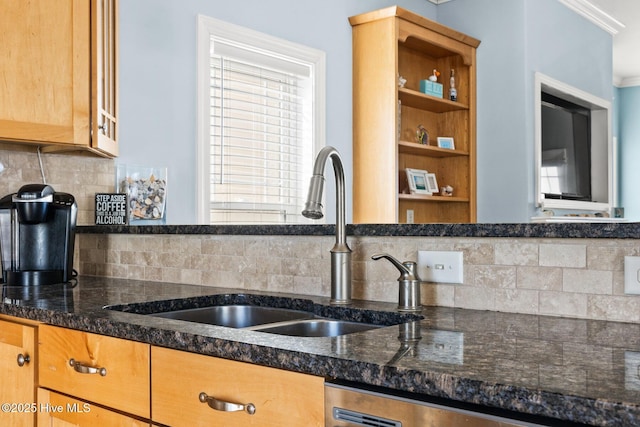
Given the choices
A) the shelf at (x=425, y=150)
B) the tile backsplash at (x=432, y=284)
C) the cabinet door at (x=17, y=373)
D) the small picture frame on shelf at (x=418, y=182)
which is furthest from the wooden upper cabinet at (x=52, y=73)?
the small picture frame on shelf at (x=418, y=182)

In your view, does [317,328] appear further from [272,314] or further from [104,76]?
[104,76]

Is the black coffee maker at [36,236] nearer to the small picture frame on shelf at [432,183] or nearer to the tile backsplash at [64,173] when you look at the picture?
the tile backsplash at [64,173]

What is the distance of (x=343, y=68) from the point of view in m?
A: 3.85

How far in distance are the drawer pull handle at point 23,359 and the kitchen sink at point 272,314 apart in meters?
0.22

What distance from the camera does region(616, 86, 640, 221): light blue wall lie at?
7016 mm

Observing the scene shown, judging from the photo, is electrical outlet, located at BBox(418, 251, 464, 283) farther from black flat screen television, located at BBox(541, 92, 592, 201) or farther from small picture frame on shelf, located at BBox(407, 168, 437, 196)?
black flat screen television, located at BBox(541, 92, 592, 201)

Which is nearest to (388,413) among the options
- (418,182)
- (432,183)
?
(418,182)

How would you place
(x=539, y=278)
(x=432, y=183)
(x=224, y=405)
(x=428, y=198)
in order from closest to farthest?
(x=224, y=405)
(x=539, y=278)
(x=428, y=198)
(x=432, y=183)

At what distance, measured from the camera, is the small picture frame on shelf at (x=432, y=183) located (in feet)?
14.0

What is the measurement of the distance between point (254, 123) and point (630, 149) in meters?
5.24

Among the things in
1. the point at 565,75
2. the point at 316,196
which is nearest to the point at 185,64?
the point at 316,196

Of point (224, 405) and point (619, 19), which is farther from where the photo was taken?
point (619, 19)

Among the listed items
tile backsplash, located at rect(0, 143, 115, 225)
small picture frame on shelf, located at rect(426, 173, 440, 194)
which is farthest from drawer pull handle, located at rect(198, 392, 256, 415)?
small picture frame on shelf, located at rect(426, 173, 440, 194)

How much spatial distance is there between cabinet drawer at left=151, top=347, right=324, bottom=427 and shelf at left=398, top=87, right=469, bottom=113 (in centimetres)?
295
